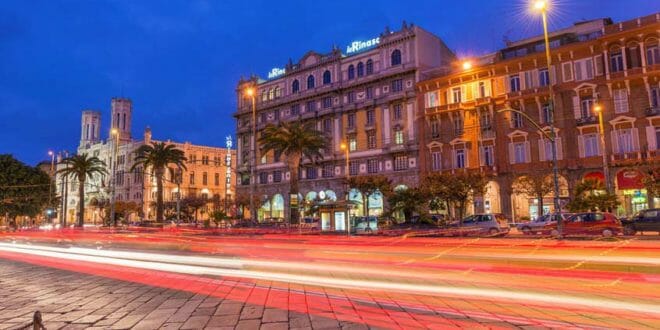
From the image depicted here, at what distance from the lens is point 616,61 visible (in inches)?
1599

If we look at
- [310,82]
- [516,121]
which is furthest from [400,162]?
[310,82]

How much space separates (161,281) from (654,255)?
1121 centimetres

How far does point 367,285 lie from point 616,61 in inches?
1639

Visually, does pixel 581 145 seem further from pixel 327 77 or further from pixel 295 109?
pixel 295 109

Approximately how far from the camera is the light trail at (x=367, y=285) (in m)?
6.83

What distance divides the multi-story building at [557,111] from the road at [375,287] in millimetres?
30970

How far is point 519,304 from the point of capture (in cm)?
795

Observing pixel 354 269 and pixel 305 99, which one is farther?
pixel 305 99

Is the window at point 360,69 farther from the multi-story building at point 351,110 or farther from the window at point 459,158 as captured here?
the window at point 459,158

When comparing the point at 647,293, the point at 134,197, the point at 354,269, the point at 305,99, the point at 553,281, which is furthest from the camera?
the point at 134,197

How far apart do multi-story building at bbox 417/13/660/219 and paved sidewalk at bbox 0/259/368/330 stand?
35.4m

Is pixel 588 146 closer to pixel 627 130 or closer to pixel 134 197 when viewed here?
pixel 627 130

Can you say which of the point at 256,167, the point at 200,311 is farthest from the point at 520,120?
the point at 200,311

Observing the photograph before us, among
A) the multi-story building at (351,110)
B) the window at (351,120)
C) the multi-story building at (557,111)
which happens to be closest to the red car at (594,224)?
the multi-story building at (557,111)
